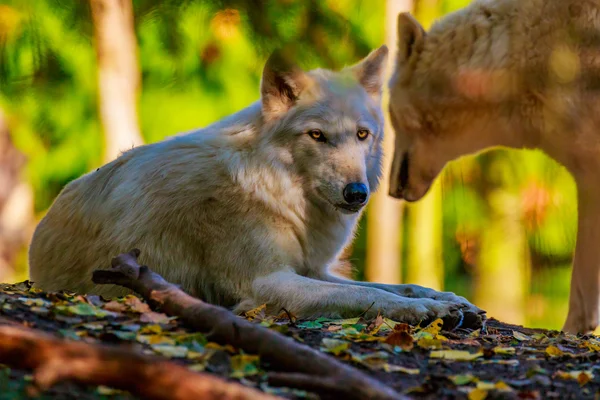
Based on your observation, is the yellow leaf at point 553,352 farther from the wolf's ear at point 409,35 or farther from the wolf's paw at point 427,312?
the wolf's ear at point 409,35

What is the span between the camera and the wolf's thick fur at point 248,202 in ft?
15.3

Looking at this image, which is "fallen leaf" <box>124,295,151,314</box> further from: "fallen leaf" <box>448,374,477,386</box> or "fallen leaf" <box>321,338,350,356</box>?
"fallen leaf" <box>448,374,477,386</box>

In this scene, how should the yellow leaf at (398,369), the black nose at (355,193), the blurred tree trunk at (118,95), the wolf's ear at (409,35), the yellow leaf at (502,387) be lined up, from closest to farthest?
the yellow leaf at (502,387), the yellow leaf at (398,369), the black nose at (355,193), the wolf's ear at (409,35), the blurred tree trunk at (118,95)

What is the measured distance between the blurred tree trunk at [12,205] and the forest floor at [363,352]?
317 inches

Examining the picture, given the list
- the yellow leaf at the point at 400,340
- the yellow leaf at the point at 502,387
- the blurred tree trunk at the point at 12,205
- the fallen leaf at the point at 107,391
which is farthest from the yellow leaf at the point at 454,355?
the blurred tree trunk at the point at 12,205

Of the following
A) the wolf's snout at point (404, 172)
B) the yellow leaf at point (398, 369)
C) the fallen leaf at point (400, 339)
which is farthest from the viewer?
the wolf's snout at point (404, 172)

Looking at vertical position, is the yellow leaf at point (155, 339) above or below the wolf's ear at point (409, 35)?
below

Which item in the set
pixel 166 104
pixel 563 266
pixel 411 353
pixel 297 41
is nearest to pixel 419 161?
pixel 297 41

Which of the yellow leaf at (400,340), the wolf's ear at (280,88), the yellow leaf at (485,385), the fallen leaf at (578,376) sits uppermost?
the wolf's ear at (280,88)

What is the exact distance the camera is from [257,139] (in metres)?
4.90

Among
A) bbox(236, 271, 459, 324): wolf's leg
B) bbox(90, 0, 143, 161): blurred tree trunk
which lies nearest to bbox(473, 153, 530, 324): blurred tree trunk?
bbox(90, 0, 143, 161): blurred tree trunk

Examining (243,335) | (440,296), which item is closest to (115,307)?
(243,335)

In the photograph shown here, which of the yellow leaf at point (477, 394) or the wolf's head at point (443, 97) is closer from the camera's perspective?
the yellow leaf at point (477, 394)

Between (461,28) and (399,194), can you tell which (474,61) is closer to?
(461,28)
